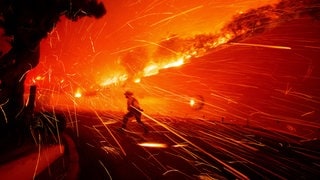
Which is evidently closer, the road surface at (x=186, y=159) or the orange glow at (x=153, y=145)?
the road surface at (x=186, y=159)

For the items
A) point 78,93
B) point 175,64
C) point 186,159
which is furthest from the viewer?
point 78,93

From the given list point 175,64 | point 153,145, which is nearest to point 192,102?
point 175,64

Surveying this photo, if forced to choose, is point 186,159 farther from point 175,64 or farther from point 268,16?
point 175,64

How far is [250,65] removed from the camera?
18.4m

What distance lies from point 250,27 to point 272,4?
1.87m

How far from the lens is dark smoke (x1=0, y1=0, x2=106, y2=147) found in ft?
31.1

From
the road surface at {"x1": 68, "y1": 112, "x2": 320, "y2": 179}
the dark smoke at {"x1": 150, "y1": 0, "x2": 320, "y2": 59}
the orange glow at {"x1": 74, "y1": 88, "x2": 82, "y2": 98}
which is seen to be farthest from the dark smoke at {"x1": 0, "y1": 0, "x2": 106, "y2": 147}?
the orange glow at {"x1": 74, "y1": 88, "x2": 82, "y2": 98}

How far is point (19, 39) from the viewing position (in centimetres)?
985

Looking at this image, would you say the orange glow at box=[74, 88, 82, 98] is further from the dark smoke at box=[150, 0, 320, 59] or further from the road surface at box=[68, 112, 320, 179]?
the road surface at box=[68, 112, 320, 179]

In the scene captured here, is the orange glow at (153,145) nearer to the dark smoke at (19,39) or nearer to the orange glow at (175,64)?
the dark smoke at (19,39)

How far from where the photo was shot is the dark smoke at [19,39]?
948 cm

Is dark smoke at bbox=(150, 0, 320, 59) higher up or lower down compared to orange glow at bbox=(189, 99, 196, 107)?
higher up

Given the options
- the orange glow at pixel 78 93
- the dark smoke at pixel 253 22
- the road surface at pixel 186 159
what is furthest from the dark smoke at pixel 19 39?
the orange glow at pixel 78 93

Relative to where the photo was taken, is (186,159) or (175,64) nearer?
(186,159)
